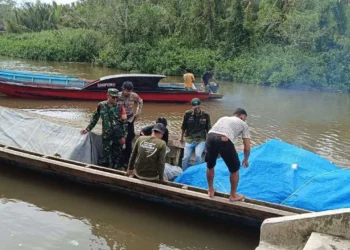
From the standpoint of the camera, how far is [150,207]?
6.21 m

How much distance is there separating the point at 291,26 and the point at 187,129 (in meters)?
17.9

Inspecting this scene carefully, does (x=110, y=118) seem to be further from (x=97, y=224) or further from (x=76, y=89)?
(x=76, y=89)

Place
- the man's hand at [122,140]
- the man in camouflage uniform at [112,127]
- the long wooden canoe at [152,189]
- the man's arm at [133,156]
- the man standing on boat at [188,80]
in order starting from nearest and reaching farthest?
the long wooden canoe at [152,189], the man's arm at [133,156], the man in camouflage uniform at [112,127], the man's hand at [122,140], the man standing on boat at [188,80]

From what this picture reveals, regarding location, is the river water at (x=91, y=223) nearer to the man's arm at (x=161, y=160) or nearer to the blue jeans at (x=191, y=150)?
the man's arm at (x=161, y=160)

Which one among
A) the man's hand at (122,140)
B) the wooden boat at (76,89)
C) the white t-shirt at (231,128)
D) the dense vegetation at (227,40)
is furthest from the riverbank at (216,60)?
the white t-shirt at (231,128)

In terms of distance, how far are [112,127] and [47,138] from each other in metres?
1.62

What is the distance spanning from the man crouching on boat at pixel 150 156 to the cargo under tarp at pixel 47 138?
1.50m

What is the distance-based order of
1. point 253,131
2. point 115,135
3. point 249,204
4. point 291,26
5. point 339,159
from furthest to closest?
point 291,26 → point 253,131 → point 339,159 → point 115,135 → point 249,204

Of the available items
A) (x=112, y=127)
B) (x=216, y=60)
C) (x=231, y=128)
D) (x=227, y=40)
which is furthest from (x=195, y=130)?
(x=227, y=40)

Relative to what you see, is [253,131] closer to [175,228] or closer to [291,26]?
[175,228]

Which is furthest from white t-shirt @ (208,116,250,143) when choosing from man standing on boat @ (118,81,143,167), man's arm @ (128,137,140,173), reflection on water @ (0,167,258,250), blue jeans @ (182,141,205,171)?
man standing on boat @ (118,81,143,167)

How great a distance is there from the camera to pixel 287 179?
5.66 metres

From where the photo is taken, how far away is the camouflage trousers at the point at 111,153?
696 centimetres

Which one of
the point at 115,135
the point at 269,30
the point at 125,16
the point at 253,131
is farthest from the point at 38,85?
the point at 269,30
